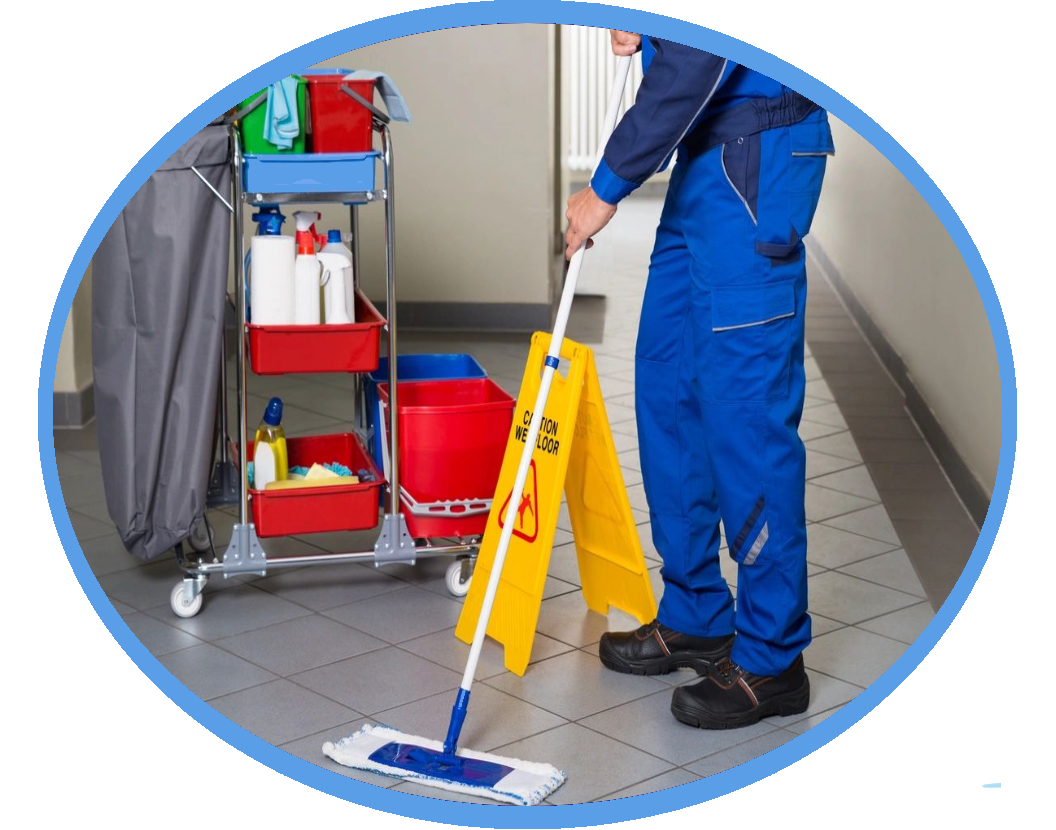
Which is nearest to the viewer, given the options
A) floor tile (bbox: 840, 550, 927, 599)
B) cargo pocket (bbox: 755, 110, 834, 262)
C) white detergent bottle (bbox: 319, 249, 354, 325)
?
cargo pocket (bbox: 755, 110, 834, 262)

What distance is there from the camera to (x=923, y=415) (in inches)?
177

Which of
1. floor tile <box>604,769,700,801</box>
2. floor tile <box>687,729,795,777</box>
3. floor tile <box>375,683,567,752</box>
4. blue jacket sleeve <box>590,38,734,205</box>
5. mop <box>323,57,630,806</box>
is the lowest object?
floor tile <box>604,769,700,801</box>

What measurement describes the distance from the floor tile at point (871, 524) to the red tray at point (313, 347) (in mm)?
1404

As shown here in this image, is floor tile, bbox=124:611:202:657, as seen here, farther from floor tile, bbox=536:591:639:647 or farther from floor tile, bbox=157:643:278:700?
floor tile, bbox=536:591:639:647

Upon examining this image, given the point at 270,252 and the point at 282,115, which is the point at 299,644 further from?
the point at 282,115

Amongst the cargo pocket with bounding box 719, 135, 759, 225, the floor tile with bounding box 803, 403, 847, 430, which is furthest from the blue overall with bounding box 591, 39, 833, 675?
the floor tile with bounding box 803, 403, 847, 430

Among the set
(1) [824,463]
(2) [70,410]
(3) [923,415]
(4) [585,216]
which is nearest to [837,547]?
(1) [824,463]

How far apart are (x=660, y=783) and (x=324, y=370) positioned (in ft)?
3.64

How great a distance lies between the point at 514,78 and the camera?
5.75 meters

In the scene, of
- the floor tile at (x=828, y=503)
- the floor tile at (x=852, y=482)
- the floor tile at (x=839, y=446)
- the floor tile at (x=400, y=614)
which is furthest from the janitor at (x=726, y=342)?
the floor tile at (x=839, y=446)

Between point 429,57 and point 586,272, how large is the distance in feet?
5.85

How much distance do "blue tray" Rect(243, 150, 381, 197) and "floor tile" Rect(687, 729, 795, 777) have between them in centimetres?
128

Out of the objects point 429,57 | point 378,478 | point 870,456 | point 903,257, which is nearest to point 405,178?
point 429,57

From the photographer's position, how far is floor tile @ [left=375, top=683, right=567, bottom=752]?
2451 mm
